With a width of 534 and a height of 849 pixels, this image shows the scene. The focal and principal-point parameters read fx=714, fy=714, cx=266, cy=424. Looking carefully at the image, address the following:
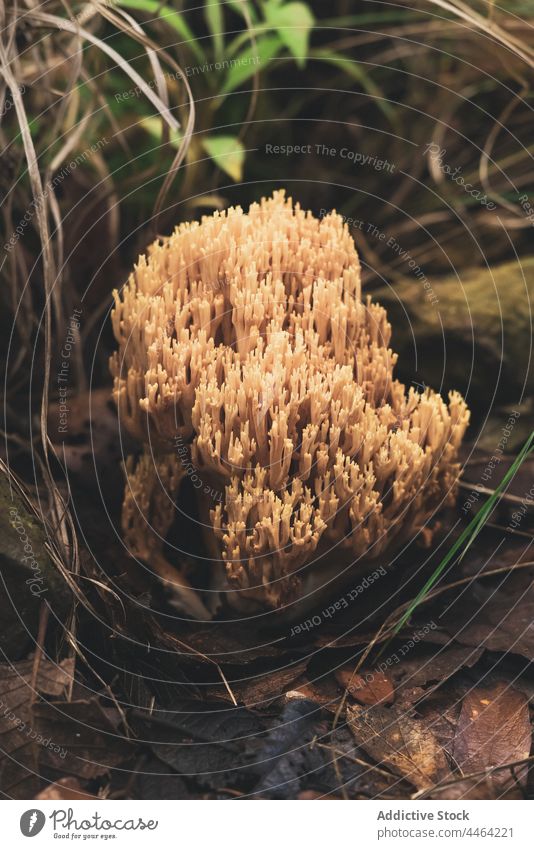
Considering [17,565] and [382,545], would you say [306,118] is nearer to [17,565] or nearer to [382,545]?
[382,545]

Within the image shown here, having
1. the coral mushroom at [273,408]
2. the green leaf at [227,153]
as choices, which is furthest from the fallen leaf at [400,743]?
the green leaf at [227,153]

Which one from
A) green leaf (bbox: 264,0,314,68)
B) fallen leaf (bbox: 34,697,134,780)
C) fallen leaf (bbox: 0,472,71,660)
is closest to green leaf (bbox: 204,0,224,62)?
green leaf (bbox: 264,0,314,68)

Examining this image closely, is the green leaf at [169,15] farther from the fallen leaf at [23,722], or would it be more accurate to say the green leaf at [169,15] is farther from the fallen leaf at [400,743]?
the fallen leaf at [400,743]
